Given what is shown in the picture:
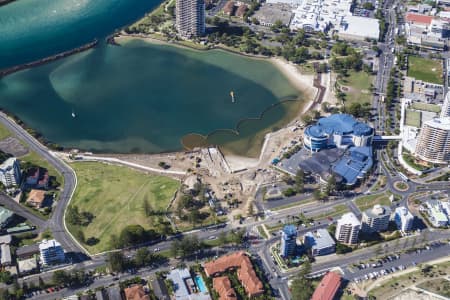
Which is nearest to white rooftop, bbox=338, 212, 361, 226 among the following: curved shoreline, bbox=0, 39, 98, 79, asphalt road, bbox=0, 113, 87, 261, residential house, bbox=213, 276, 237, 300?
residential house, bbox=213, 276, 237, 300

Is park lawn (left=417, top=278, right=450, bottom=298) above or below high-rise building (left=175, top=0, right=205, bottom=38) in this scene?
below

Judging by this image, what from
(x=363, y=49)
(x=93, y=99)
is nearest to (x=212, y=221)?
(x=93, y=99)

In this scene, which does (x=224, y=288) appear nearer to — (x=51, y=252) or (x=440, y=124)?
(x=51, y=252)

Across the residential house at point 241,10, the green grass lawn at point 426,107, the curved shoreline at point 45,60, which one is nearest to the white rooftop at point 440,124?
the green grass lawn at point 426,107

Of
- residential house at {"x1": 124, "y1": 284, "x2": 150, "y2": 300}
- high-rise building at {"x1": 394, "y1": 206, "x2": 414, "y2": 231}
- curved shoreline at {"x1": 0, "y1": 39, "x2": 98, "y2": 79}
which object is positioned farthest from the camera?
curved shoreline at {"x1": 0, "y1": 39, "x2": 98, "y2": 79}

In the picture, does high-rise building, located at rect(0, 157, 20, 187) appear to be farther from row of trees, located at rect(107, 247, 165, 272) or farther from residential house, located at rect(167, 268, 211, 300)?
residential house, located at rect(167, 268, 211, 300)

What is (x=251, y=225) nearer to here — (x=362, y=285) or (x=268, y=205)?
(x=268, y=205)

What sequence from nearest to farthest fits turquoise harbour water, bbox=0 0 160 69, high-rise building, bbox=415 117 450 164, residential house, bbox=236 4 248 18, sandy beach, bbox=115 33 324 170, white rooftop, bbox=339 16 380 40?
high-rise building, bbox=415 117 450 164, sandy beach, bbox=115 33 324 170, turquoise harbour water, bbox=0 0 160 69, white rooftop, bbox=339 16 380 40, residential house, bbox=236 4 248 18

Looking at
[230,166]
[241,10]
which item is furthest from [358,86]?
[241,10]
